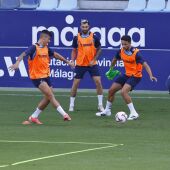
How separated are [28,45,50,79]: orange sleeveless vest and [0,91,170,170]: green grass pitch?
1.06 metres

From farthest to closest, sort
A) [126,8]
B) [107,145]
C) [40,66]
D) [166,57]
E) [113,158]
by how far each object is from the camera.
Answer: [126,8], [166,57], [40,66], [107,145], [113,158]

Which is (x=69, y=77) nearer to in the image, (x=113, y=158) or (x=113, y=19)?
(x=113, y=19)

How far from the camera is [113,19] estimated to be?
2852cm

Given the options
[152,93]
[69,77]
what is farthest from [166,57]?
[69,77]

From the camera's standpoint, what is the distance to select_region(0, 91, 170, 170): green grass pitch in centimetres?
1345

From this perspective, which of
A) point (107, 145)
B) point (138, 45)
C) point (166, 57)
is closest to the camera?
point (107, 145)

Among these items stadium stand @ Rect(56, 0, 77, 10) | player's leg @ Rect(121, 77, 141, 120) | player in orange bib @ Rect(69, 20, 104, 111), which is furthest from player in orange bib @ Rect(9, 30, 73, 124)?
stadium stand @ Rect(56, 0, 77, 10)

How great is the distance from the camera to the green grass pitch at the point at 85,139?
13.5 meters

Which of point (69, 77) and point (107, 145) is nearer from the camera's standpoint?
point (107, 145)

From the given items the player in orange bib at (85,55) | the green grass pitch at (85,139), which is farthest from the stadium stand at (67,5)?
the player in orange bib at (85,55)

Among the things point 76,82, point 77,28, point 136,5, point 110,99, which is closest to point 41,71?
point 110,99

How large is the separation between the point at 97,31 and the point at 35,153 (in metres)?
14.4

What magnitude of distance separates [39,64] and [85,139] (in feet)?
10.6

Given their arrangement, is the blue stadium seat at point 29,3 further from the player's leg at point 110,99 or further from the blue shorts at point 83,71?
the player's leg at point 110,99
